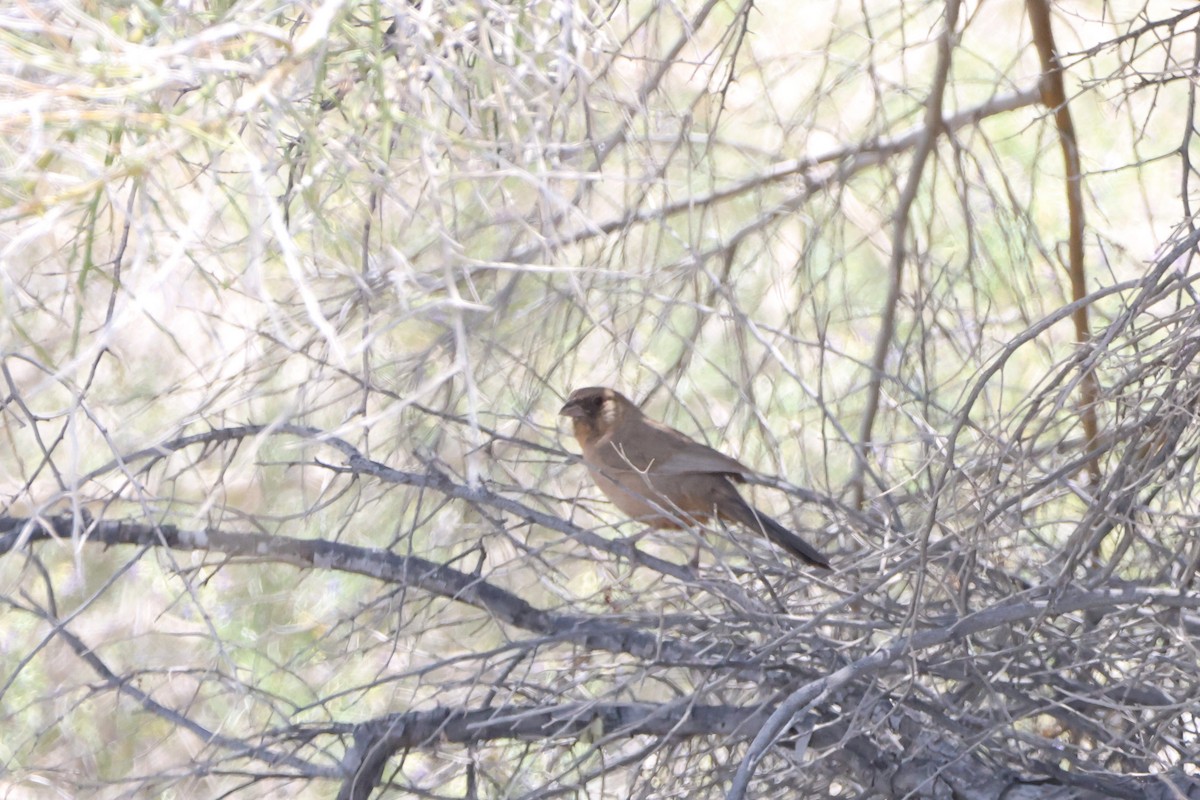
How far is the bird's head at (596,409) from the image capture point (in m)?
5.21

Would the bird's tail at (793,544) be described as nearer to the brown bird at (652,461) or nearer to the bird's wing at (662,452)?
the brown bird at (652,461)

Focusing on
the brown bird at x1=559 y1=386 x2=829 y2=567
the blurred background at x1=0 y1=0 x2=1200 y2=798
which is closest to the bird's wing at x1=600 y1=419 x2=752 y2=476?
the brown bird at x1=559 y1=386 x2=829 y2=567

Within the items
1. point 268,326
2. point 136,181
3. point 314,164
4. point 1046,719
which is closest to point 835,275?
point 1046,719

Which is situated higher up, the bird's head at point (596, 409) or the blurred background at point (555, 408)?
the bird's head at point (596, 409)

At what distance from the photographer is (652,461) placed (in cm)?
480

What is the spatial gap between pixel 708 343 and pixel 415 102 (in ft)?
12.9

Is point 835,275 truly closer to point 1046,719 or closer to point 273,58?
point 1046,719

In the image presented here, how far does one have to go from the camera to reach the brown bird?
15.8ft

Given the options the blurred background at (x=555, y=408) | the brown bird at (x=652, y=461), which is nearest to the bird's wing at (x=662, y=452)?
the brown bird at (x=652, y=461)

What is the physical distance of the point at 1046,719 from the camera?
4.27 metres

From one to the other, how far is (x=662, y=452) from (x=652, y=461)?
0.32 metres

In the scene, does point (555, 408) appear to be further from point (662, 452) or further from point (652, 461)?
point (652, 461)

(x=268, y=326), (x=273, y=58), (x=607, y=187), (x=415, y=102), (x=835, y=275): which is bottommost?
(x=415, y=102)

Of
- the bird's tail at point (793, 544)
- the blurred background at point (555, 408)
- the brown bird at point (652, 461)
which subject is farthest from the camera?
the brown bird at point (652, 461)
